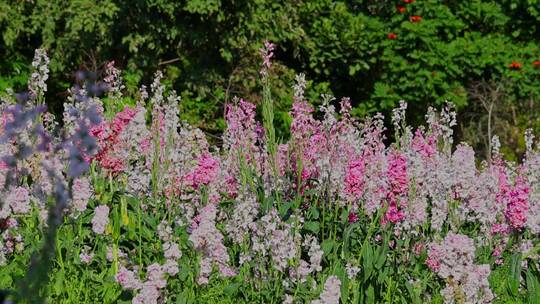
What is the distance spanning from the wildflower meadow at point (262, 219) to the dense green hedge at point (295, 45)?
682 cm

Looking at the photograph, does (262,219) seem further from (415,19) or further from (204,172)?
(415,19)

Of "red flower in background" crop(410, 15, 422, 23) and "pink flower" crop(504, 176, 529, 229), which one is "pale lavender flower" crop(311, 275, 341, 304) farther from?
"red flower in background" crop(410, 15, 422, 23)

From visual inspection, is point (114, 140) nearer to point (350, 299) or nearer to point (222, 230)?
point (222, 230)

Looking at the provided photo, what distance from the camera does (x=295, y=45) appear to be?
13734 millimetres

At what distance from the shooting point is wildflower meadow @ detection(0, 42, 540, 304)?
12.3 ft

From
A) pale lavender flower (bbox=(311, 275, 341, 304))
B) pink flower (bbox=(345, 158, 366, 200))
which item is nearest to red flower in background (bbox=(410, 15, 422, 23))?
pink flower (bbox=(345, 158, 366, 200))

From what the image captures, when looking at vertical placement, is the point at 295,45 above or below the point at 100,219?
below

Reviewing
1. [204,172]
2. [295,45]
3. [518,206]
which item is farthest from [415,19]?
[204,172]

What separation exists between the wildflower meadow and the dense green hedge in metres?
6.82

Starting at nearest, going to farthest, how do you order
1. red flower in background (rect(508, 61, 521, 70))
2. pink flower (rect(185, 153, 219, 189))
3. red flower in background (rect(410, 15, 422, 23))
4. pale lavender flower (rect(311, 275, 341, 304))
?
pale lavender flower (rect(311, 275, 341, 304))
pink flower (rect(185, 153, 219, 189))
red flower in background (rect(508, 61, 521, 70))
red flower in background (rect(410, 15, 422, 23))

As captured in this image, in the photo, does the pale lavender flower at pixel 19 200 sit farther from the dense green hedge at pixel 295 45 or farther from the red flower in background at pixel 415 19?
the red flower in background at pixel 415 19

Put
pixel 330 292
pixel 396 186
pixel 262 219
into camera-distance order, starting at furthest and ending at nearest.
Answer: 1. pixel 396 186
2. pixel 262 219
3. pixel 330 292

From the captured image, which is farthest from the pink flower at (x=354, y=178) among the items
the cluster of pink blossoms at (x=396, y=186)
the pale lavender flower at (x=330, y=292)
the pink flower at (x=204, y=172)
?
the pale lavender flower at (x=330, y=292)

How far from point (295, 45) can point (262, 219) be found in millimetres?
10137
